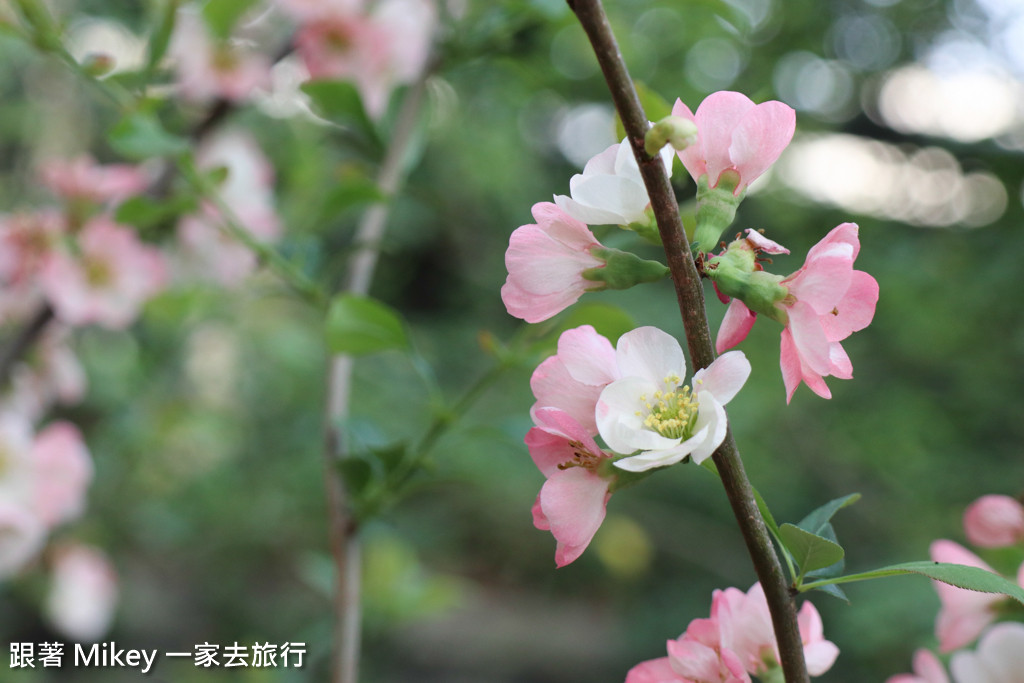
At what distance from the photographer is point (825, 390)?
212 mm

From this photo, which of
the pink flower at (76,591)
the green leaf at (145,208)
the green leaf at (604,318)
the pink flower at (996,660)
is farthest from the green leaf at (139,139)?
the pink flower at (76,591)

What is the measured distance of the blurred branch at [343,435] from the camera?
18.1 inches

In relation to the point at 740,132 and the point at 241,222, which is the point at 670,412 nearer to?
the point at 740,132

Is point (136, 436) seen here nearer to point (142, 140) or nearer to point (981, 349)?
point (142, 140)

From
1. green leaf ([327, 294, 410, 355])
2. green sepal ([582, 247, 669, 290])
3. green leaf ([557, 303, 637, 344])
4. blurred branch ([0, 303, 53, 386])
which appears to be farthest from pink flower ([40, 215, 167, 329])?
green sepal ([582, 247, 669, 290])

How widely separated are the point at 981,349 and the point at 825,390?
1.76m

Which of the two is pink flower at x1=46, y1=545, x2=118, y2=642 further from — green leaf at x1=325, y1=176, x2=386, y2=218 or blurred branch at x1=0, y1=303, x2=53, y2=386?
green leaf at x1=325, y1=176, x2=386, y2=218

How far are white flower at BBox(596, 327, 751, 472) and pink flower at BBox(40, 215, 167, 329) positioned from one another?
22.4 inches

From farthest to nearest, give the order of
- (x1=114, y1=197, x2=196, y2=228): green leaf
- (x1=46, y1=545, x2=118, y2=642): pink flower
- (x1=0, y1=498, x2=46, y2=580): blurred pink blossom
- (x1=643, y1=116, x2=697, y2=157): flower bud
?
1. (x1=46, y1=545, x2=118, y2=642): pink flower
2. (x1=0, y1=498, x2=46, y2=580): blurred pink blossom
3. (x1=114, y1=197, x2=196, y2=228): green leaf
4. (x1=643, y1=116, x2=697, y2=157): flower bud

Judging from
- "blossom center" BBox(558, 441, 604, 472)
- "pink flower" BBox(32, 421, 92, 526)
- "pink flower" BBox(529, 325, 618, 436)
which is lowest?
"blossom center" BBox(558, 441, 604, 472)

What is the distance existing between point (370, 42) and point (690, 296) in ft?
1.86

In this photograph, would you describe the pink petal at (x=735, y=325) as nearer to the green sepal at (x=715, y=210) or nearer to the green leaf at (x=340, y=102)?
the green sepal at (x=715, y=210)

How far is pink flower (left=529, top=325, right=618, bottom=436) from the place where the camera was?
215 millimetres

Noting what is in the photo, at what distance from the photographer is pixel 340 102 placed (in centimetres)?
53
